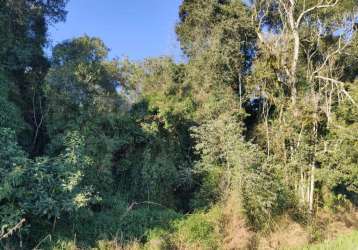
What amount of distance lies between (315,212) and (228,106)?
16.0ft

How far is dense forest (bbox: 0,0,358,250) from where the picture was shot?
7.96 meters

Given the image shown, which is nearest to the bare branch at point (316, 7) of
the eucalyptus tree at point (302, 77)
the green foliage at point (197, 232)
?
the eucalyptus tree at point (302, 77)

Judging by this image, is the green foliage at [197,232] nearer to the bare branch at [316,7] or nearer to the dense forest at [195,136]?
the dense forest at [195,136]

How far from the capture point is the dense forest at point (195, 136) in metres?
7.96

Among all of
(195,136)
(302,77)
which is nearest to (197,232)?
(195,136)

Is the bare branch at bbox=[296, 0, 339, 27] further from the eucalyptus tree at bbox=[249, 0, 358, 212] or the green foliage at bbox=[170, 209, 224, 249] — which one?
the green foliage at bbox=[170, 209, 224, 249]

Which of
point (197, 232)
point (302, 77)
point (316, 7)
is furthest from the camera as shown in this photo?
point (302, 77)

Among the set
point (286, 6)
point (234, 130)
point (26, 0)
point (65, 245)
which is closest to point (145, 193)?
point (234, 130)

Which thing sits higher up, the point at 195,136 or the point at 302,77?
the point at 302,77

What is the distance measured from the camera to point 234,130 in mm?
11633

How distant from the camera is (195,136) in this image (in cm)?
1173

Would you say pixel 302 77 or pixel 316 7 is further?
pixel 302 77

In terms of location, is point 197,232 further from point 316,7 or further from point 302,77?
point 316,7

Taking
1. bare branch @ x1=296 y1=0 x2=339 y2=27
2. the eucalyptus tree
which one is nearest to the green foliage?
the eucalyptus tree
